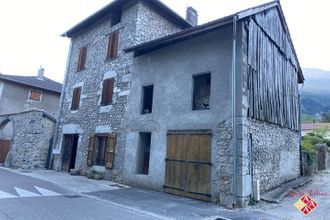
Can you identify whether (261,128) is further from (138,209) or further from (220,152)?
(138,209)

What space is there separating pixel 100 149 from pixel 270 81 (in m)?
8.19

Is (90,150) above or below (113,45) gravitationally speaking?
below

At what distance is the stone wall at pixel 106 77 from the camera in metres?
11.2

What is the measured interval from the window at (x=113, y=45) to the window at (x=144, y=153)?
15.2 ft

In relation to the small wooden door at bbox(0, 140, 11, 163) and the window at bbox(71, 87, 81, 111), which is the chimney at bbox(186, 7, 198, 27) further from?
the small wooden door at bbox(0, 140, 11, 163)

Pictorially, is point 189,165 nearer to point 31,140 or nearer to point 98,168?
point 98,168

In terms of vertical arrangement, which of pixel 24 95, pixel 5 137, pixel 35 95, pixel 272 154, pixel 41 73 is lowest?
pixel 272 154

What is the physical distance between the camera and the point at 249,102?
780 centimetres

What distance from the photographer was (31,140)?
14164mm

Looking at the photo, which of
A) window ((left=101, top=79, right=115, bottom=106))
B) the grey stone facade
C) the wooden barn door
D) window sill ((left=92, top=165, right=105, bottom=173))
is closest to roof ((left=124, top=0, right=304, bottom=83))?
window ((left=101, top=79, right=115, bottom=106))

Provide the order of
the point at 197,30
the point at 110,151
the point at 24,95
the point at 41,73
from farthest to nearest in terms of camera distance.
→ the point at 41,73 → the point at 24,95 → the point at 110,151 → the point at 197,30

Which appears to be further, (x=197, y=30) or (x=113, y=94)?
(x=113, y=94)

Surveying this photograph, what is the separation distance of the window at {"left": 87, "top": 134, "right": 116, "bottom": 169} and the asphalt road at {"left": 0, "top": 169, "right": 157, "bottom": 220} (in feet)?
11.1

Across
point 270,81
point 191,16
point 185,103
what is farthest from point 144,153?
point 191,16
